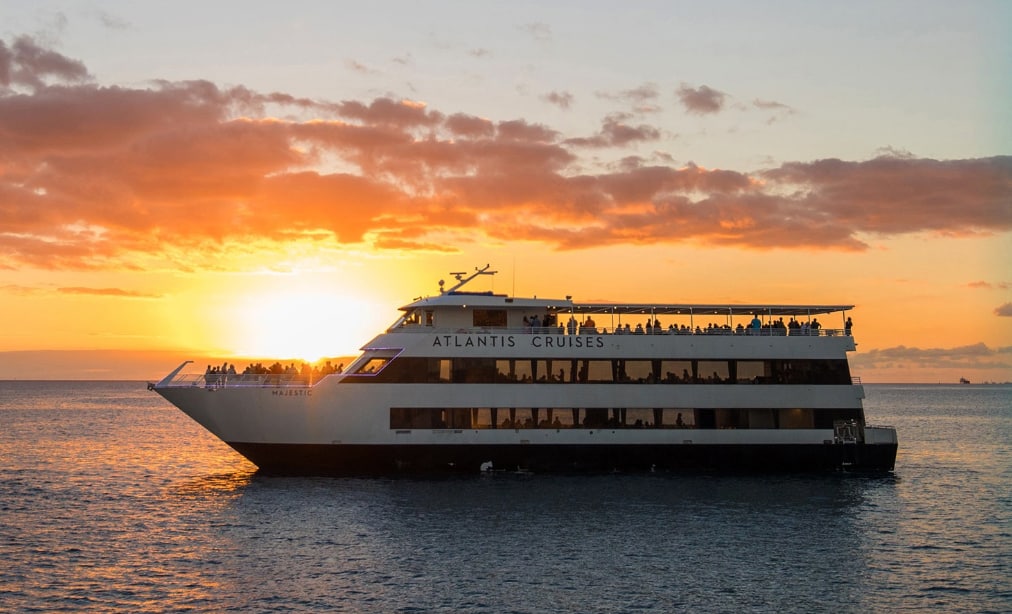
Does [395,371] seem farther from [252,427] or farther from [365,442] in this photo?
[252,427]

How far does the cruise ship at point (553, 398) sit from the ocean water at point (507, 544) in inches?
45.7

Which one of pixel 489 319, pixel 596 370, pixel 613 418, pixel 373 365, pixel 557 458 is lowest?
pixel 557 458

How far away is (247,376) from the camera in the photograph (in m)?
38.4

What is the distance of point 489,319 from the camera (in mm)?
40594

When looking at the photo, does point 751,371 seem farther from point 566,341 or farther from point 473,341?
point 473,341

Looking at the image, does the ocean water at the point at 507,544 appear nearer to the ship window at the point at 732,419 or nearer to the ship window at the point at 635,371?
the ship window at the point at 732,419

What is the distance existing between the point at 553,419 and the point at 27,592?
2136cm

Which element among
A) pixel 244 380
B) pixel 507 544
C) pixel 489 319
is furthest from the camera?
pixel 489 319

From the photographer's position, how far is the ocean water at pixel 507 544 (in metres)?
22.6

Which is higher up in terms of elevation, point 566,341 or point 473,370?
point 566,341

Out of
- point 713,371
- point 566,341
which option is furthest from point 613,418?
point 713,371

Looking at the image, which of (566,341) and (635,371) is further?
(635,371)

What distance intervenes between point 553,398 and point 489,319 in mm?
4450

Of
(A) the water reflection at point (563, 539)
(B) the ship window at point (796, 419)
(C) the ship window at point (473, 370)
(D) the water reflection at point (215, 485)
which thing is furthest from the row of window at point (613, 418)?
(D) the water reflection at point (215, 485)
